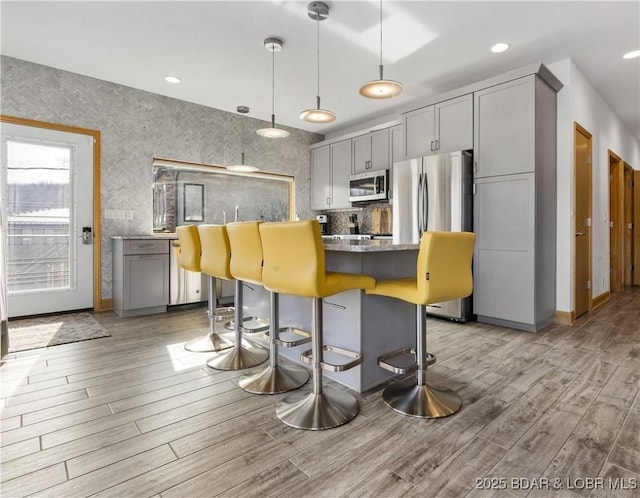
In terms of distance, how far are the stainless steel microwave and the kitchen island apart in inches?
109

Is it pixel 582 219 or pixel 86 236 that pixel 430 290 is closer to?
pixel 582 219

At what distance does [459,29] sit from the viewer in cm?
304

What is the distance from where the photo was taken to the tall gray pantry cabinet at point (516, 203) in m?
3.29

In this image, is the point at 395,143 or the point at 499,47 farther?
the point at 395,143

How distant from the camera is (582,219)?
12.8 ft

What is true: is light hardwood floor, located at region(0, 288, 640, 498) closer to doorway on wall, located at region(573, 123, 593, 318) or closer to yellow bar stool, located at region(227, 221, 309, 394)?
yellow bar stool, located at region(227, 221, 309, 394)

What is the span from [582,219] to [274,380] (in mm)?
3847

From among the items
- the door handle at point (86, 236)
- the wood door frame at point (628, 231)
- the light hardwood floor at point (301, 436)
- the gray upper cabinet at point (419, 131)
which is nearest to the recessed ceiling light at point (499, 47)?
the gray upper cabinet at point (419, 131)

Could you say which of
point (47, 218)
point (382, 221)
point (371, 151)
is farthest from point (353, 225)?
point (47, 218)

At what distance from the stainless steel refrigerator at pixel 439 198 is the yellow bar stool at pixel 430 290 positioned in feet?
5.74

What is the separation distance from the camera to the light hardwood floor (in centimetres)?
131

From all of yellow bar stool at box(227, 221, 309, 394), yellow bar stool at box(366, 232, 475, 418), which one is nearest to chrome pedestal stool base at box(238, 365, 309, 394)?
yellow bar stool at box(227, 221, 309, 394)

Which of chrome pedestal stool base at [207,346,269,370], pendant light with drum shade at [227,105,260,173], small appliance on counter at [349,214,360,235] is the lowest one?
chrome pedestal stool base at [207,346,269,370]

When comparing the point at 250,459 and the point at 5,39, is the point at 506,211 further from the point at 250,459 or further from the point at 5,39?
the point at 5,39
